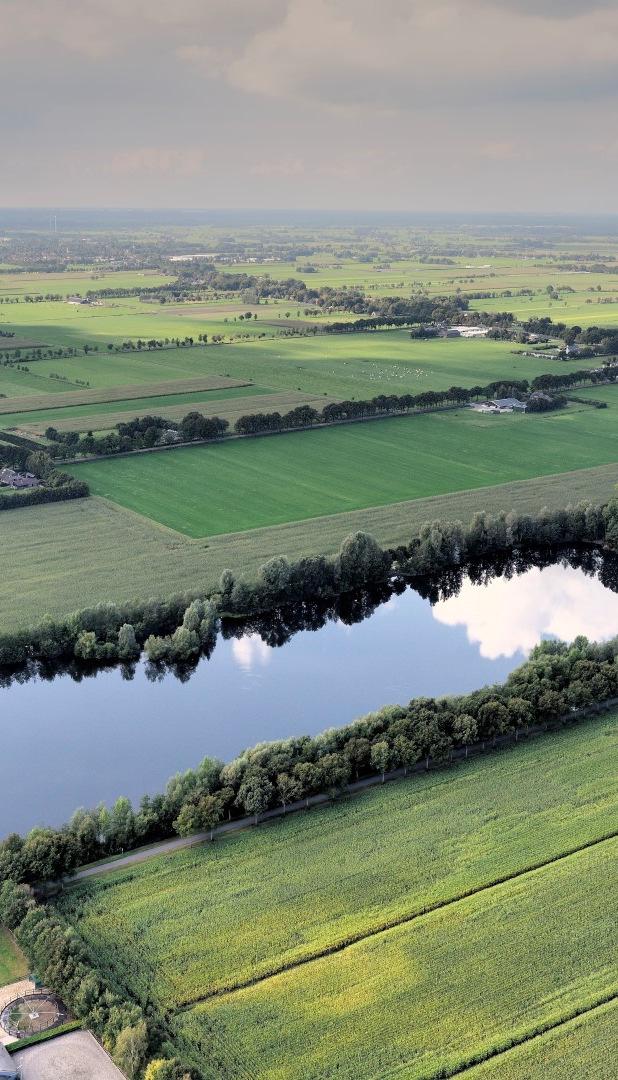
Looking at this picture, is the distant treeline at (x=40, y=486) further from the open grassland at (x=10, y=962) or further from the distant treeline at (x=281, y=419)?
the open grassland at (x=10, y=962)

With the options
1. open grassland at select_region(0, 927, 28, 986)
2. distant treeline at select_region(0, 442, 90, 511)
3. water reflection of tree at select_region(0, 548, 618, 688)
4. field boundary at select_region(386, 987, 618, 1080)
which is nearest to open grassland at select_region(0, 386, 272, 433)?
distant treeline at select_region(0, 442, 90, 511)

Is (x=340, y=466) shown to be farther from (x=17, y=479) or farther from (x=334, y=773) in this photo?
(x=334, y=773)

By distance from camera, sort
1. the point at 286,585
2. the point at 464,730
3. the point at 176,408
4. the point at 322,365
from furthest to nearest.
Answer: the point at 322,365 < the point at 176,408 < the point at 286,585 < the point at 464,730

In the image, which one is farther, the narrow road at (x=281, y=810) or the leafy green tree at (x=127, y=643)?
the leafy green tree at (x=127, y=643)

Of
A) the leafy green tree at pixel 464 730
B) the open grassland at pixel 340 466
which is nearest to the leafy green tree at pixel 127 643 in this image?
the open grassland at pixel 340 466

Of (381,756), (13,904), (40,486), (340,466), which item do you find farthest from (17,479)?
(13,904)

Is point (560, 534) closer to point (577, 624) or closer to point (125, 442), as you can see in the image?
point (577, 624)

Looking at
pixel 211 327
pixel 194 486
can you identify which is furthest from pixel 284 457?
pixel 211 327

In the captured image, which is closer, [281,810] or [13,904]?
[13,904]
